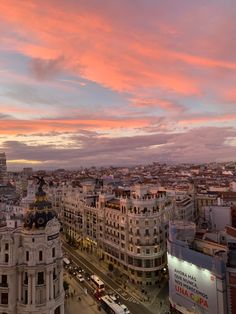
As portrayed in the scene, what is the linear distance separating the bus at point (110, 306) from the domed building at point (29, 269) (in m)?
12.0

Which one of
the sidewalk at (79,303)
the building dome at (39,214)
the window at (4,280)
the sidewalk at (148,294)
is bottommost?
the sidewalk at (148,294)

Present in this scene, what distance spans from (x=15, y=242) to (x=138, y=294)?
119 feet

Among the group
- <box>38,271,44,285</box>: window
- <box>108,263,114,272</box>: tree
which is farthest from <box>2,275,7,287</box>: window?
<box>108,263,114,272</box>: tree

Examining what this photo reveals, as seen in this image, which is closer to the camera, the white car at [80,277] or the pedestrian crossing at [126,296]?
the pedestrian crossing at [126,296]

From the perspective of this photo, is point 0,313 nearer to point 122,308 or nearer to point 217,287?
point 122,308

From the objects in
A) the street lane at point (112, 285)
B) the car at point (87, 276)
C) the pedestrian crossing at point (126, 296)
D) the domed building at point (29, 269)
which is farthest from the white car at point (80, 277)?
the domed building at point (29, 269)

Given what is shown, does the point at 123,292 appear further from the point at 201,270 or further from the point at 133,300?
the point at 201,270

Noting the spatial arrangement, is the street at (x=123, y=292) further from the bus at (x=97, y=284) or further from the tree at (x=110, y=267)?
the tree at (x=110, y=267)

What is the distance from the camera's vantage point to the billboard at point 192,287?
56.0 metres

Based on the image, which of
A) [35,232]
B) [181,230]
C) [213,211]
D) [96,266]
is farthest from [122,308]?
[213,211]

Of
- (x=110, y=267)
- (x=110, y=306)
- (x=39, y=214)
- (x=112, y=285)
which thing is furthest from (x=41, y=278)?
(x=110, y=267)

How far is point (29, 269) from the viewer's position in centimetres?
5575

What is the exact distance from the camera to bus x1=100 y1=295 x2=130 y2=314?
62950mm

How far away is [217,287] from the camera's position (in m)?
54.4
